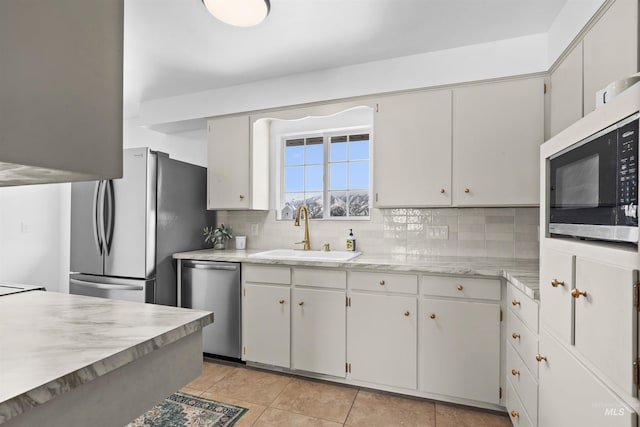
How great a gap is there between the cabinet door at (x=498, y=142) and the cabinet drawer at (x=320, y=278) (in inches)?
40.3

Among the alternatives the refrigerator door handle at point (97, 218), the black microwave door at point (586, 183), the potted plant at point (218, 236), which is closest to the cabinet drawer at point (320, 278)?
the potted plant at point (218, 236)

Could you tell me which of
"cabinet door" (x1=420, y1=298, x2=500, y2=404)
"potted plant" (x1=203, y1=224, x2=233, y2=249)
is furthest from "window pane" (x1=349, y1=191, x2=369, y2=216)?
"potted plant" (x1=203, y1=224, x2=233, y2=249)

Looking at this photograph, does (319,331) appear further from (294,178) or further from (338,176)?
(294,178)

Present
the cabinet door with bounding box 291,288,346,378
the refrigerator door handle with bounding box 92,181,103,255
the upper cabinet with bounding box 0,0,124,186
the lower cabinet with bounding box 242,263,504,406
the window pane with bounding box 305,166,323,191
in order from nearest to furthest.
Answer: the upper cabinet with bounding box 0,0,124,186
the lower cabinet with bounding box 242,263,504,406
the cabinet door with bounding box 291,288,346,378
the refrigerator door handle with bounding box 92,181,103,255
the window pane with bounding box 305,166,323,191

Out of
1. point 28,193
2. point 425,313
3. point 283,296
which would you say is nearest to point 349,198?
point 283,296

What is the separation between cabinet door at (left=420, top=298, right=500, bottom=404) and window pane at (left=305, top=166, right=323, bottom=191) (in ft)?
5.07

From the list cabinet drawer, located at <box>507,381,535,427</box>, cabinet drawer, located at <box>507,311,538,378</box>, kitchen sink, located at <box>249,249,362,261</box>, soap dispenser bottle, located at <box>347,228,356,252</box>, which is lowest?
cabinet drawer, located at <box>507,381,535,427</box>

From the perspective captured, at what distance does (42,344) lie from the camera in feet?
2.51

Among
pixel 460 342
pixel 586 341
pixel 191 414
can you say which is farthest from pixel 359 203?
pixel 586 341

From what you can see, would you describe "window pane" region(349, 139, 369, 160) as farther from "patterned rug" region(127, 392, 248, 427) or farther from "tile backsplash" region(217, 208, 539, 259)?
"patterned rug" region(127, 392, 248, 427)

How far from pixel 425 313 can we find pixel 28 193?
427cm

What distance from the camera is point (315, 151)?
324cm

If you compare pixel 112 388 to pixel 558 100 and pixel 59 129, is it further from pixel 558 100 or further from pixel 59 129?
pixel 558 100

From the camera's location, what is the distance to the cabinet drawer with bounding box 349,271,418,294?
2.19m
